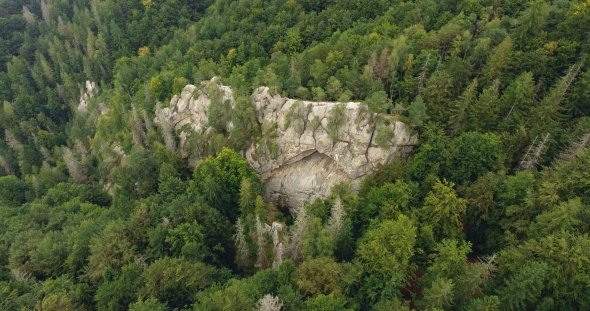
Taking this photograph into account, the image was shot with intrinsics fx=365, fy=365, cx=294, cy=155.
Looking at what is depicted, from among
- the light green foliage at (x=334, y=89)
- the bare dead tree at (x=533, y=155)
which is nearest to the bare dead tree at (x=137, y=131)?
the light green foliage at (x=334, y=89)

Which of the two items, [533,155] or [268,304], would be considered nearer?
[268,304]

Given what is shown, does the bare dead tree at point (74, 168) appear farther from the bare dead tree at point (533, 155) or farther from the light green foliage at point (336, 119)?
the bare dead tree at point (533, 155)

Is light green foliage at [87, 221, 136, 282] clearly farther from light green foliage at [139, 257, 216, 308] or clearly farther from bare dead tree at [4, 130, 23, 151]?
bare dead tree at [4, 130, 23, 151]

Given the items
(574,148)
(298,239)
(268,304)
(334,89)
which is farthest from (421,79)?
(268,304)

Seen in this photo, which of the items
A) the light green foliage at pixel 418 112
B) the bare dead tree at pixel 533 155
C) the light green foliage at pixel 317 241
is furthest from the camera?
the light green foliage at pixel 418 112

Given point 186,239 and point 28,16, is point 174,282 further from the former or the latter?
point 28,16

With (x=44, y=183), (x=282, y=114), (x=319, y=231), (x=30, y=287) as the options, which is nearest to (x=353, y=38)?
(x=282, y=114)

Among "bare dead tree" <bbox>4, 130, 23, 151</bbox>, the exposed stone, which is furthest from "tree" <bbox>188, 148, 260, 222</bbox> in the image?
"bare dead tree" <bbox>4, 130, 23, 151</bbox>
